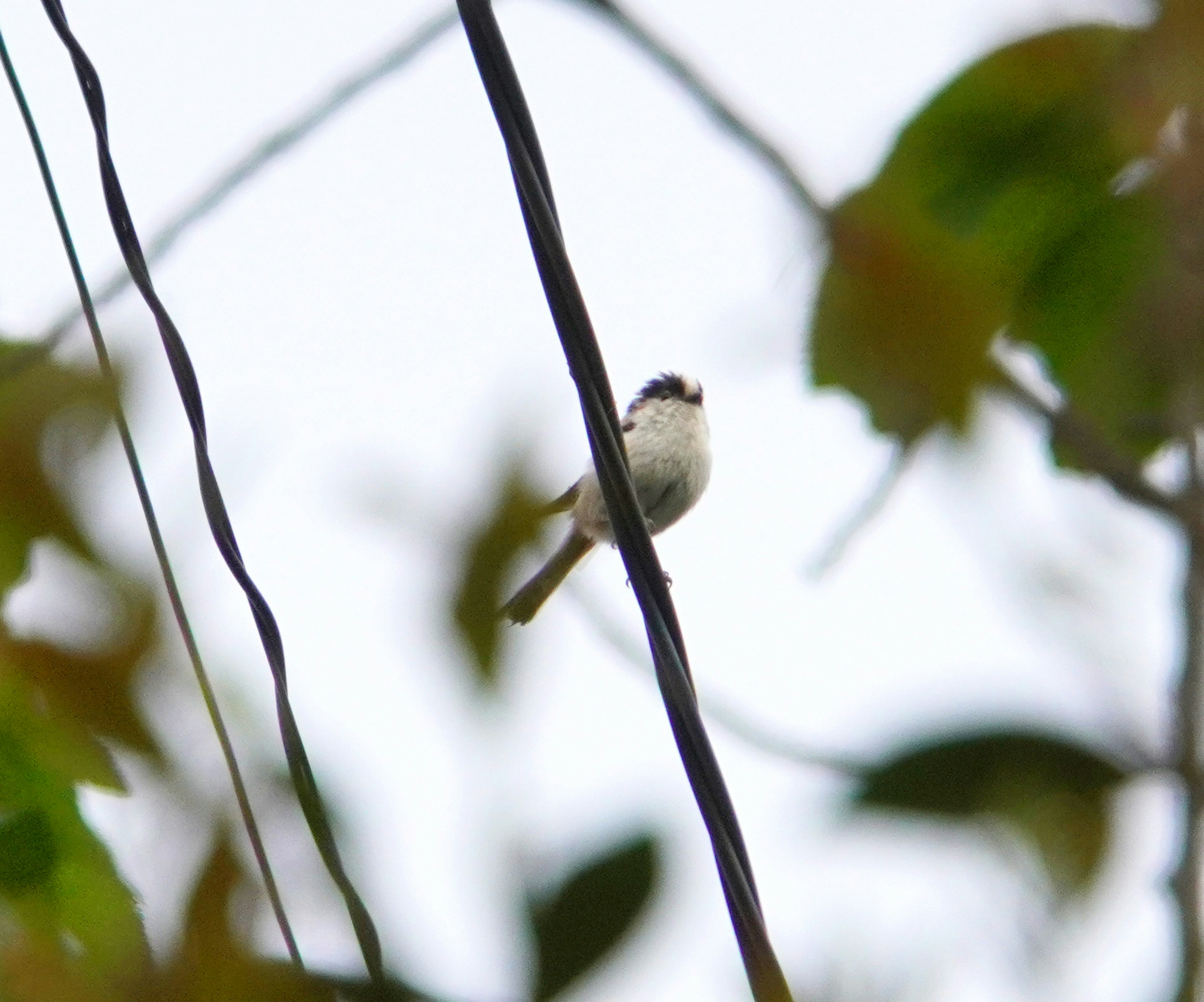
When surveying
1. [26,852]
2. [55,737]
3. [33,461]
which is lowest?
[26,852]

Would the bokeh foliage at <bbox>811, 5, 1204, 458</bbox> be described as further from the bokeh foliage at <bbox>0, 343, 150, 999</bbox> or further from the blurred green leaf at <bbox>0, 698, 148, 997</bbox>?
the blurred green leaf at <bbox>0, 698, 148, 997</bbox>

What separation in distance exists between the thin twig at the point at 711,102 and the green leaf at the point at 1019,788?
67cm

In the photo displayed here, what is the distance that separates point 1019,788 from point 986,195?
0.84m

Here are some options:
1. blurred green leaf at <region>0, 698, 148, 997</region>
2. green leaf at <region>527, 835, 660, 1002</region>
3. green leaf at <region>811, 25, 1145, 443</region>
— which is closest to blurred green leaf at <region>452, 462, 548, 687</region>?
green leaf at <region>527, 835, 660, 1002</region>

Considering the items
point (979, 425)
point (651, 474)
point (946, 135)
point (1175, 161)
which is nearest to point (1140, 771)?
point (979, 425)

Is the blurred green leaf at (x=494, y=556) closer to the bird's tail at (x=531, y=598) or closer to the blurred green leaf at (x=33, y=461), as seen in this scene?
the bird's tail at (x=531, y=598)

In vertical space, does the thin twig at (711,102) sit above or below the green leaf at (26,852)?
above

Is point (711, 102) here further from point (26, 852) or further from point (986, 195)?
point (26, 852)

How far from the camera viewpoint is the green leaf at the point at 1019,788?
1.21 metres

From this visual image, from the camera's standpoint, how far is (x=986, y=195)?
186 cm

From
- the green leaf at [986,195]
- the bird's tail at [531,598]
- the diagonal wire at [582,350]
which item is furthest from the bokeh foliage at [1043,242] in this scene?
the diagonal wire at [582,350]

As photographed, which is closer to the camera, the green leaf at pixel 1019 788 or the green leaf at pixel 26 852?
the green leaf at pixel 1019 788

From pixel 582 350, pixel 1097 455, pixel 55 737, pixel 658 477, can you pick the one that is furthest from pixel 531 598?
pixel 658 477

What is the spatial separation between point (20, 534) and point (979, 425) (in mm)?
1072
